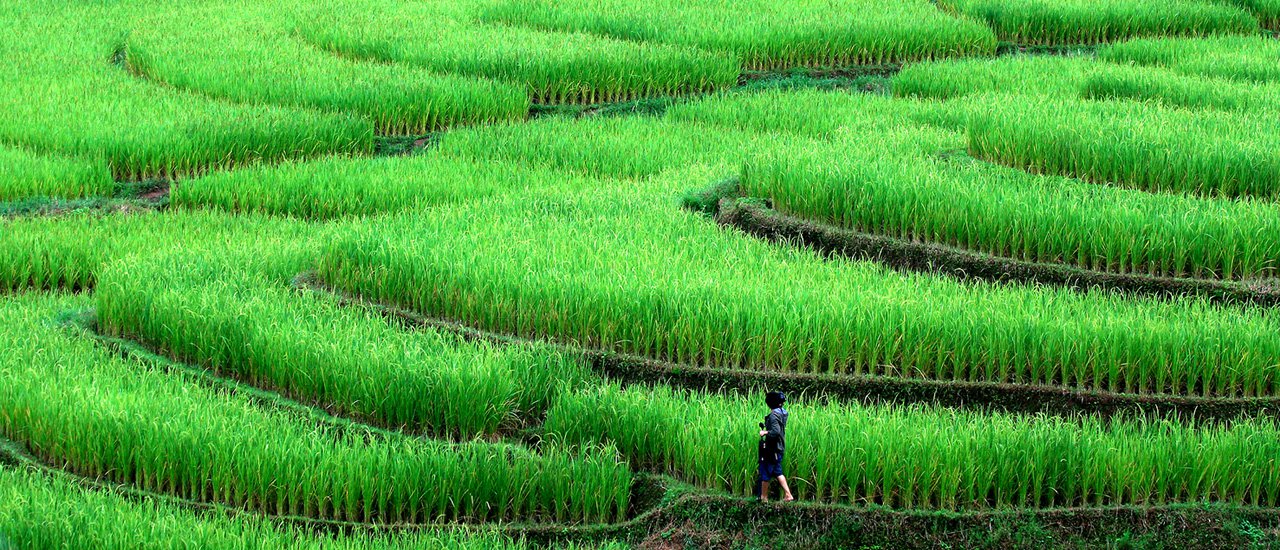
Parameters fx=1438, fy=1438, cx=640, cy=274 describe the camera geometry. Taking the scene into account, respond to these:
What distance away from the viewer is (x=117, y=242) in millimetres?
6824

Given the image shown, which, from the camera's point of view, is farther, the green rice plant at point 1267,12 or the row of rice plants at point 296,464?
the green rice plant at point 1267,12

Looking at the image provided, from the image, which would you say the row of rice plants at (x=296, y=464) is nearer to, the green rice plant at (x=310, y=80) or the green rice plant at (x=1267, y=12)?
the green rice plant at (x=310, y=80)

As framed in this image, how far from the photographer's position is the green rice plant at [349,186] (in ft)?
24.9

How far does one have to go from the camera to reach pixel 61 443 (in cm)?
464

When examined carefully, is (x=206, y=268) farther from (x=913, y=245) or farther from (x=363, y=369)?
(x=913, y=245)

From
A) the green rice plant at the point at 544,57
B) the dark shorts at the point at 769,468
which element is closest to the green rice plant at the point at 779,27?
the green rice plant at the point at 544,57

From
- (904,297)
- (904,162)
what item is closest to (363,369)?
(904,297)

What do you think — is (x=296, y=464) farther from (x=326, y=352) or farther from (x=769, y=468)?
(x=769, y=468)

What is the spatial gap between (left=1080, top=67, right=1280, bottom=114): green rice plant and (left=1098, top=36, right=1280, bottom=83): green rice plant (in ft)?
0.97

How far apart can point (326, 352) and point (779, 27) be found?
21.4ft

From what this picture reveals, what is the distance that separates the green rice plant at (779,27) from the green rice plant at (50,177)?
4364 mm

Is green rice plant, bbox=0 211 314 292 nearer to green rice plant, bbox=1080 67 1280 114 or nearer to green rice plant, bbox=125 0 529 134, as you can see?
green rice plant, bbox=125 0 529 134

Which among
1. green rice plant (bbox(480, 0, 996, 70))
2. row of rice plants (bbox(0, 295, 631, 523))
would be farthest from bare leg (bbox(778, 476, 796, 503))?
green rice plant (bbox(480, 0, 996, 70))

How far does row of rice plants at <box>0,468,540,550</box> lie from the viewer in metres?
3.80
